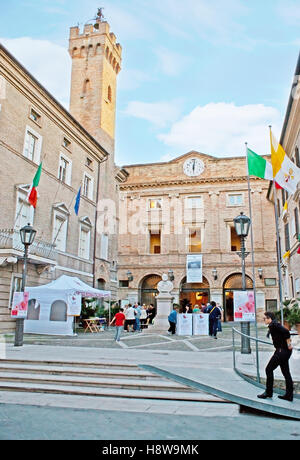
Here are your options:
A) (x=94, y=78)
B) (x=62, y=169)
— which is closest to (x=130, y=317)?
(x=62, y=169)

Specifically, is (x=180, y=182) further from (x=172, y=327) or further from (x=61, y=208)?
(x=172, y=327)

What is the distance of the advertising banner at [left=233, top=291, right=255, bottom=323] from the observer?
428 inches

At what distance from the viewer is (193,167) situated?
3900cm

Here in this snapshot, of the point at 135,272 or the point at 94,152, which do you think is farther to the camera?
the point at 135,272

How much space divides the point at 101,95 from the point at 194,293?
1992 cm

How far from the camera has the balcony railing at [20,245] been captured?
1767 cm

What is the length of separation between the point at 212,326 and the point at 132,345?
5.23 metres

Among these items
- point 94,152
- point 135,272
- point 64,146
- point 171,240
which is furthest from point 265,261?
point 64,146

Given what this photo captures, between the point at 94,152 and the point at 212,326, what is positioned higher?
→ the point at 94,152

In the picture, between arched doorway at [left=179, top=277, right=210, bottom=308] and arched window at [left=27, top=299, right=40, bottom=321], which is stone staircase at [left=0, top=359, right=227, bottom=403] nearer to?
arched window at [left=27, top=299, right=40, bottom=321]

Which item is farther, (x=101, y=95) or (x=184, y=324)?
(x=101, y=95)

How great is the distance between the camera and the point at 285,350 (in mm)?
7004

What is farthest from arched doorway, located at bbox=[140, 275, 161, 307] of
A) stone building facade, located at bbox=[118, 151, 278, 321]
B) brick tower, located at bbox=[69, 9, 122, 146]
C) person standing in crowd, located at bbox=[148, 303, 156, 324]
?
brick tower, located at bbox=[69, 9, 122, 146]
